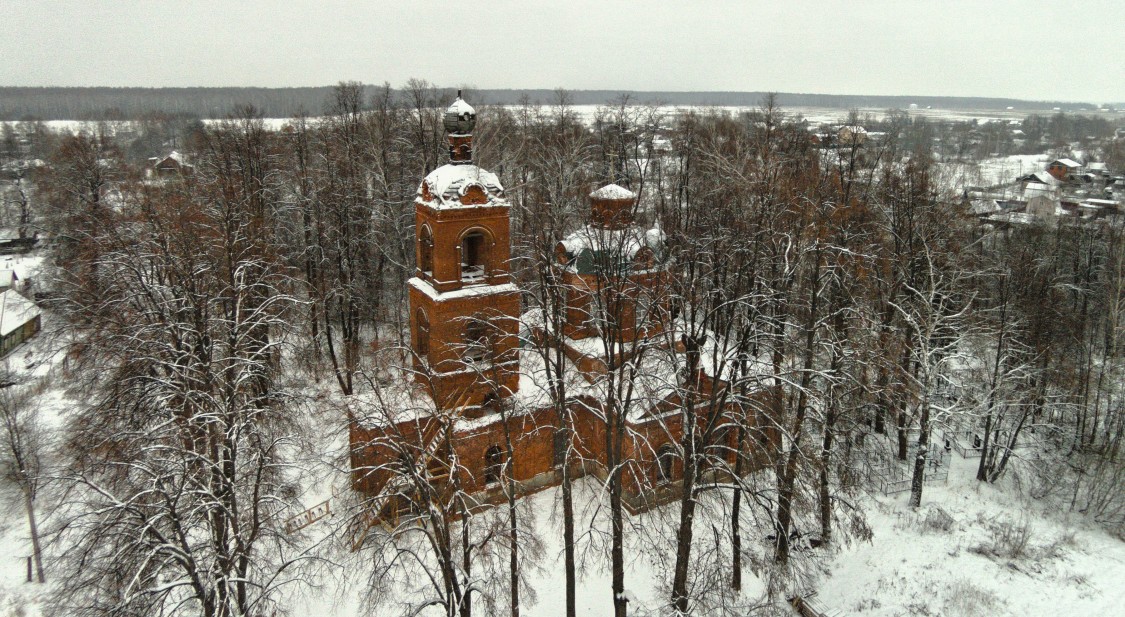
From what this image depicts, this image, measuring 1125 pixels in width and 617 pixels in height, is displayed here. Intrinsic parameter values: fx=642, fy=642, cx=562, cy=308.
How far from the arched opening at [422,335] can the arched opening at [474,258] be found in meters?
1.41

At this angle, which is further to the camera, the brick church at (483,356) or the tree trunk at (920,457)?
the tree trunk at (920,457)

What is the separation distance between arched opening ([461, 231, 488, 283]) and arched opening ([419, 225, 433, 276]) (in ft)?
2.50

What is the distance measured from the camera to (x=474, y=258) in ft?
50.8

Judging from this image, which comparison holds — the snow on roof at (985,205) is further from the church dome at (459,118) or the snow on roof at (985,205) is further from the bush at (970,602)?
the church dome at (459,118)

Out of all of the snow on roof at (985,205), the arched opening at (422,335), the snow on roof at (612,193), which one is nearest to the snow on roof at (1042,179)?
the snow on roof at (985,205)

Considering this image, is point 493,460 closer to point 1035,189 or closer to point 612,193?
point 612,193

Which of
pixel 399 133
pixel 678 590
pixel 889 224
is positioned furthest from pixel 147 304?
pixel 399 133

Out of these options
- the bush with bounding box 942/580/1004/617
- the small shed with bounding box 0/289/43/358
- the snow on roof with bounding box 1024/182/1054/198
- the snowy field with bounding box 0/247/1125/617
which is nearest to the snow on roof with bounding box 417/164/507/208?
the snowy field with bounding box 0/247/1125/617

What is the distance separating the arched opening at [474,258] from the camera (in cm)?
1460

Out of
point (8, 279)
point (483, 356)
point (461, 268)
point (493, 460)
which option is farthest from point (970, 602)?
point (8, 279)

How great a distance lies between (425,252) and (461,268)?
131 centimetres

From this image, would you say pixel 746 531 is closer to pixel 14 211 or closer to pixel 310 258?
pixel 310 258

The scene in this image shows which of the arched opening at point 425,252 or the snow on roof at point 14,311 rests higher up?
the arched opening at point 425,252

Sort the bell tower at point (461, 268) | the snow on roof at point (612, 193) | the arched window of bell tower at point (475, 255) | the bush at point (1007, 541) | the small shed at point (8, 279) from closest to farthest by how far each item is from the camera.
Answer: the bush at point (1007, 541) < the bell tower at point (461, 268) < the arched window of bell tower at point (475, 255) < the snow on roof at point (612, 193) < the small shed at point (8, 279)
